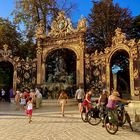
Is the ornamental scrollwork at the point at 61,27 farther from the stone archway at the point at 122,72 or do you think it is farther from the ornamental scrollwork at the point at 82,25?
the stone archway at the point at 122,72

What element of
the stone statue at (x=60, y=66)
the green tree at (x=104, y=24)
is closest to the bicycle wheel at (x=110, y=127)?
the stone statue at (x=60, y=66)

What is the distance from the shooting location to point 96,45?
37031 mm

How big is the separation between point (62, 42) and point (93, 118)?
17.2m

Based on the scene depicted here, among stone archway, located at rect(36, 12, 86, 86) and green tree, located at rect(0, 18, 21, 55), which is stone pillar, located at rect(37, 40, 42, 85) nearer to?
stone archway, located at rect(36, 12, 86, 86)

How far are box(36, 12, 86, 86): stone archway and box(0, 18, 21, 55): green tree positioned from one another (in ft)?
20.3

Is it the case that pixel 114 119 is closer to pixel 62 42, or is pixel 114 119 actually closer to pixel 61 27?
pixel 62 42

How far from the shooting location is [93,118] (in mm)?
13766

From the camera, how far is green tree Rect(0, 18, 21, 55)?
3581 centimetres

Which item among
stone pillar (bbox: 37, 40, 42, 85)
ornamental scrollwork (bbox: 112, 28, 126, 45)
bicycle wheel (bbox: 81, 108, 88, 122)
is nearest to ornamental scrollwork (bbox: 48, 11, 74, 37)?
stone pillar (bbox: 37, 40, 42, 85)

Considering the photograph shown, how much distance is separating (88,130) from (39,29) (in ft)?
67.8

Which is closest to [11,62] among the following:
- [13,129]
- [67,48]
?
[67,48]

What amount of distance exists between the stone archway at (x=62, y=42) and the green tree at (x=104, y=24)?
6.79 metres

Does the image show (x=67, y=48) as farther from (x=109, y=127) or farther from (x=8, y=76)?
(x=109, y=127)

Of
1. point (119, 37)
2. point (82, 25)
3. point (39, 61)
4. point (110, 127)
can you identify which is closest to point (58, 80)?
point (39, 61)
